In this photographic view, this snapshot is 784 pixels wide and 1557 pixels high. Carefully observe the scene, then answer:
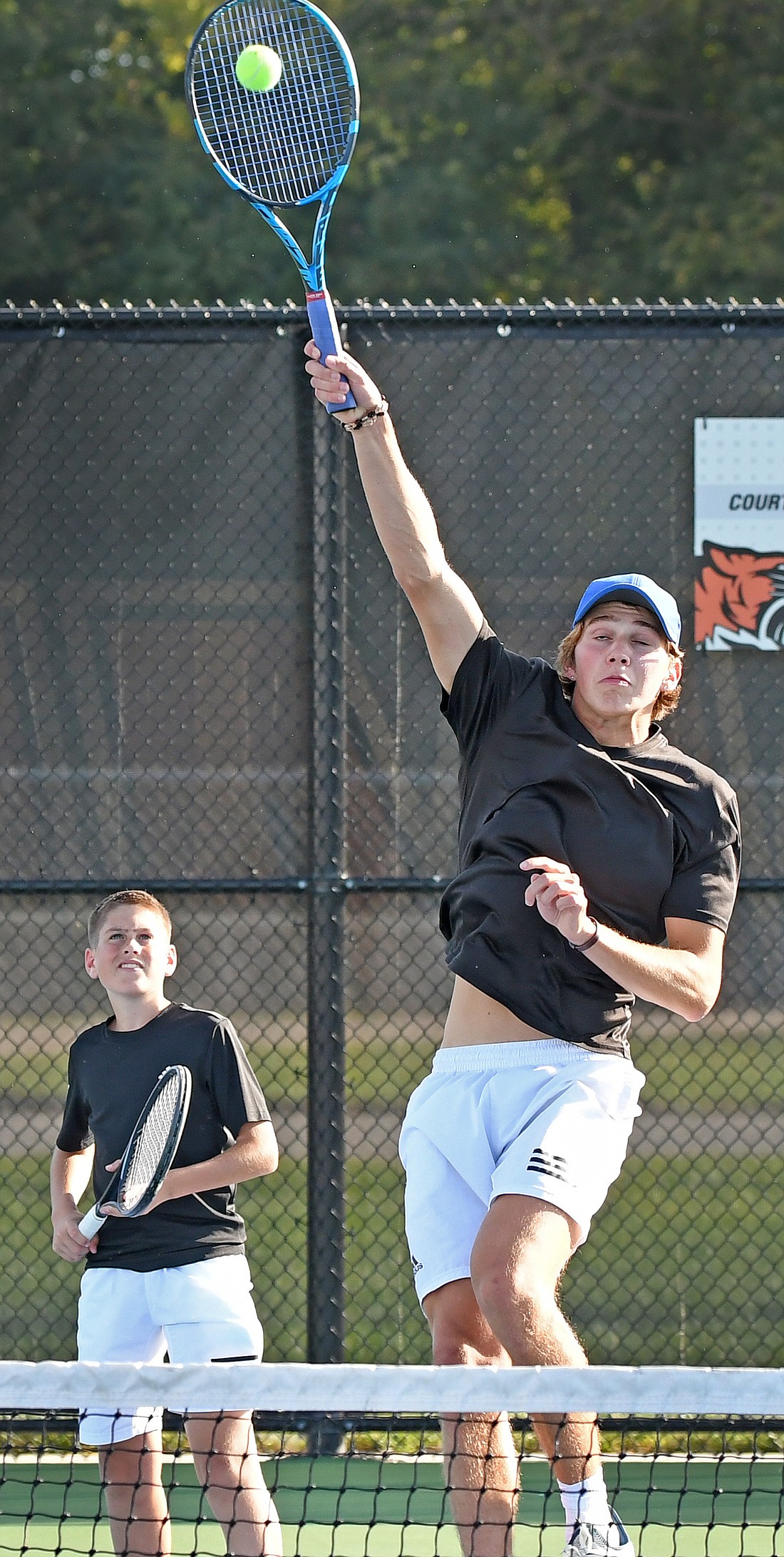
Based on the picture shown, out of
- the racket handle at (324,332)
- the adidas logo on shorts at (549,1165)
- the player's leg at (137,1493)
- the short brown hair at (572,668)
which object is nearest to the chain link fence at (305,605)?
the short brown hair at (572,668)

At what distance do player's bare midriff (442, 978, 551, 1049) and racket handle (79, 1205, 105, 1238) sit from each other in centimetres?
69

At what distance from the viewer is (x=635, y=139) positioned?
14.9 m

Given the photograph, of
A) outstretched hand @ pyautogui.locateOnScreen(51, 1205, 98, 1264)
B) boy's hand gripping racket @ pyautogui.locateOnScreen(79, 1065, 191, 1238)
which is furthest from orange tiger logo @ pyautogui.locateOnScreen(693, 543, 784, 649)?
outstretched hand @ pyautogui.locateOnScreen(51, 1205, 98, 1264)

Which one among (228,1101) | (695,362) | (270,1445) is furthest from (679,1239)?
(695,362)

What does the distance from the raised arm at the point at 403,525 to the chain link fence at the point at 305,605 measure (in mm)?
1185

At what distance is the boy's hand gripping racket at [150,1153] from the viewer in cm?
306

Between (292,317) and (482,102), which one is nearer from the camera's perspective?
(292,317)

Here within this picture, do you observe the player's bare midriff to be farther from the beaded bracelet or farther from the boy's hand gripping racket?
the beaded bracelet

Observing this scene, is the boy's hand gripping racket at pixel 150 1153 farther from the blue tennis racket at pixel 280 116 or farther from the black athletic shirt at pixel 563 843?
the blue tennis racket at pixel 280 116

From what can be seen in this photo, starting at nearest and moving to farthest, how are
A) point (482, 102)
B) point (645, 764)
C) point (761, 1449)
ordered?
1. point (645, 764)
2. point (761, 1449)
3. point (482, 102)

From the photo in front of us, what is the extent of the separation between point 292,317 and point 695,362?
100 cm

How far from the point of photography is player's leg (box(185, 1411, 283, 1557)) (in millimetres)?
3031

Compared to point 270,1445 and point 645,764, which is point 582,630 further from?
point 270,1445

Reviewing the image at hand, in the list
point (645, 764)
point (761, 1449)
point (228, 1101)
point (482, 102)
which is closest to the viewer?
point (645, 764)
